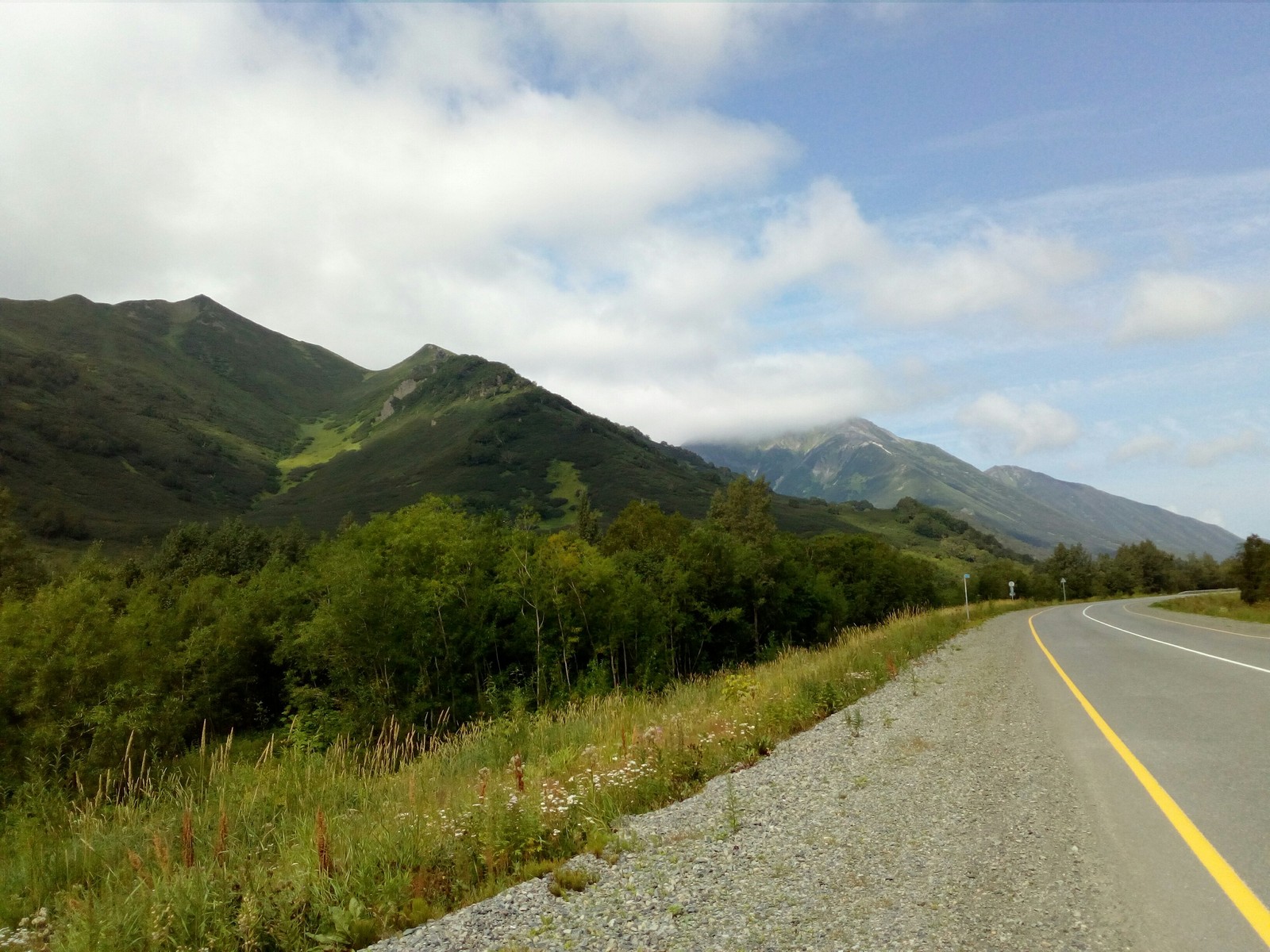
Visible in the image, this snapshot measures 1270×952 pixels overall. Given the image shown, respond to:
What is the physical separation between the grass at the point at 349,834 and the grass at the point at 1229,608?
29.9 meters

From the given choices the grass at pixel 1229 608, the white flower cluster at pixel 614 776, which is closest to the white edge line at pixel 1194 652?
the grass at pixel 1229 608

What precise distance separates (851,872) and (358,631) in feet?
88.3

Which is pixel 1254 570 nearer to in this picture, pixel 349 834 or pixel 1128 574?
pixel 349 834

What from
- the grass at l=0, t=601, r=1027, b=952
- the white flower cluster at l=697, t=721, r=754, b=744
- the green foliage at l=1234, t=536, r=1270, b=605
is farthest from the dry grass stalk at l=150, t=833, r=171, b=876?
the green foliage at l=1234, t=536, r=1270, b=605

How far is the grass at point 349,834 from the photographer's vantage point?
519 centimetres

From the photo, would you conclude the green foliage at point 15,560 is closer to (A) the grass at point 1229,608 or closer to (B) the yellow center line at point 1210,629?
(B) the yellow center line at point 1210,629

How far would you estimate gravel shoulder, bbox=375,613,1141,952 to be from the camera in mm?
4184

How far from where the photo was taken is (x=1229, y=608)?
35844 millimetres

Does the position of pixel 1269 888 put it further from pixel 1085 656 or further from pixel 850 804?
pixel 1085 656

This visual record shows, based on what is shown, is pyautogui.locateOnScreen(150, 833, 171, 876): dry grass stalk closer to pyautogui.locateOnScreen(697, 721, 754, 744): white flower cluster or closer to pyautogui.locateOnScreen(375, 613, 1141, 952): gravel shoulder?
pyautogui.locateOnScreen(375, 613, 1141, 952): gravel shoulder

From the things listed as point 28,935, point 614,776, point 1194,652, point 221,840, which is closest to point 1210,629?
point 1194,652

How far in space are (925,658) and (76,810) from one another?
1905 cm

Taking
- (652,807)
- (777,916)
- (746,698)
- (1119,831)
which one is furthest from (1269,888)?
(746,698)

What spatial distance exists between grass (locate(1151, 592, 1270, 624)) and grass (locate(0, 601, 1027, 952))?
29.9 m
